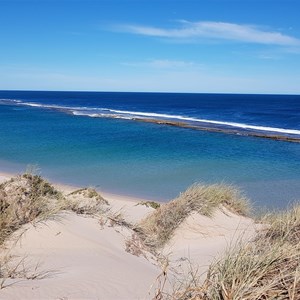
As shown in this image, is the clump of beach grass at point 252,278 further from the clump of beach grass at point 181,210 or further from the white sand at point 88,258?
the clump of beach grass at point 181,210

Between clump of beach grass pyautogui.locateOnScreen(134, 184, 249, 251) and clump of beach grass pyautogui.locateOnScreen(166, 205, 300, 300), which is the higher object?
clump of beach grass pyautogui.locateOnScreen(166, 205, 300, 300)

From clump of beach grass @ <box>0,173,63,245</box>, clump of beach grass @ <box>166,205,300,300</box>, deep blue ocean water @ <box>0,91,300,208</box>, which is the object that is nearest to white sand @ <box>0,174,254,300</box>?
clump of beach grass @ <box>0,173,63,245</box>

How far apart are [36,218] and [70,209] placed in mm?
1097

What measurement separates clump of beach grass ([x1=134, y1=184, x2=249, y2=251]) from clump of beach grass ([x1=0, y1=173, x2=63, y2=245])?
2.00 meters

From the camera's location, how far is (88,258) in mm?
6129

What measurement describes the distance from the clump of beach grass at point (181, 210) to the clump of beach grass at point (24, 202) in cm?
200

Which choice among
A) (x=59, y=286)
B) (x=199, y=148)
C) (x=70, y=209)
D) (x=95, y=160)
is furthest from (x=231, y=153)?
(x=59, y=286)

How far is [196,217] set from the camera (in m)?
9.51

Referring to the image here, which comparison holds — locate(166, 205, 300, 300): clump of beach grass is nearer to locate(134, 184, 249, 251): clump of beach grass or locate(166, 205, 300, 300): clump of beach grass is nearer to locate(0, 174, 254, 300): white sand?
locate(0, 174, 254, 300): white sand

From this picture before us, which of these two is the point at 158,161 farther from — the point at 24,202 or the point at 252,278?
the point at 252,278

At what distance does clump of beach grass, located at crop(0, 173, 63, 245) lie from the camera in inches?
251

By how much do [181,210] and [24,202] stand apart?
12.6 feet

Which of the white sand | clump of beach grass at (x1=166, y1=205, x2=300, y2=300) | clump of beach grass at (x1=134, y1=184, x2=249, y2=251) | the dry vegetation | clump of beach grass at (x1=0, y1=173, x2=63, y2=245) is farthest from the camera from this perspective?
clump of beach grass at (x1=134, y1=184, x2=249, y2=251)

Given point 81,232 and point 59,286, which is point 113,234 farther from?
point 59,286
